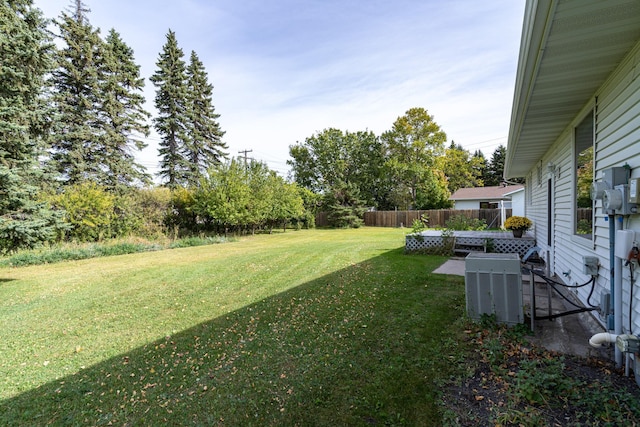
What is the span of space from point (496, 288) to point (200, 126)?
26354 mm

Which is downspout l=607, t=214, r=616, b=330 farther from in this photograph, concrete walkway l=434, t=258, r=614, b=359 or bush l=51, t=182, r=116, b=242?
bush l=51, t=182, r=116, b=242

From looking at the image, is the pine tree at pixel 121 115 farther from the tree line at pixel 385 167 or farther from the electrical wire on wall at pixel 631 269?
the electrical wire on wall at pixel 631 269

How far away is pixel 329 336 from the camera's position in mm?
3412

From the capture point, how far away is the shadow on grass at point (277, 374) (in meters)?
2.17

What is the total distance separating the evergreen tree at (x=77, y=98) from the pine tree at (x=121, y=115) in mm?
438

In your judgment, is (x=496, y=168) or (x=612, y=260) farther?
(x=496, y=168)

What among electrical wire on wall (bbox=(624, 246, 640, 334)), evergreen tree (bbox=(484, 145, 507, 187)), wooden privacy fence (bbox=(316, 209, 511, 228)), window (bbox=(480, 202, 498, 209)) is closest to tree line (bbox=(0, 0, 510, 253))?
wooden privacy fence (bbox=(316, 209, 511, 228))

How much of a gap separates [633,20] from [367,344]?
3.40 m

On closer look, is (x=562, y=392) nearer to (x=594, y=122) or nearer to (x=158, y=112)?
(x=594, y=122)

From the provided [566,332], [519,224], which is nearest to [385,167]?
[519,224]

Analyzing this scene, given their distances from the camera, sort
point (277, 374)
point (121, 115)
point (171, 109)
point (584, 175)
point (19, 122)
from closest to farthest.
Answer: point (277, 374)
point (584, 175)
point (19, 122)
point (121, 115)
point (171, 109)

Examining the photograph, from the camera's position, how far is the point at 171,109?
74.1 ft

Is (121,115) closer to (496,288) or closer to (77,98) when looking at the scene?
(77,98)

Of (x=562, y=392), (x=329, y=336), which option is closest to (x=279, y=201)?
(x=329, y=336)
